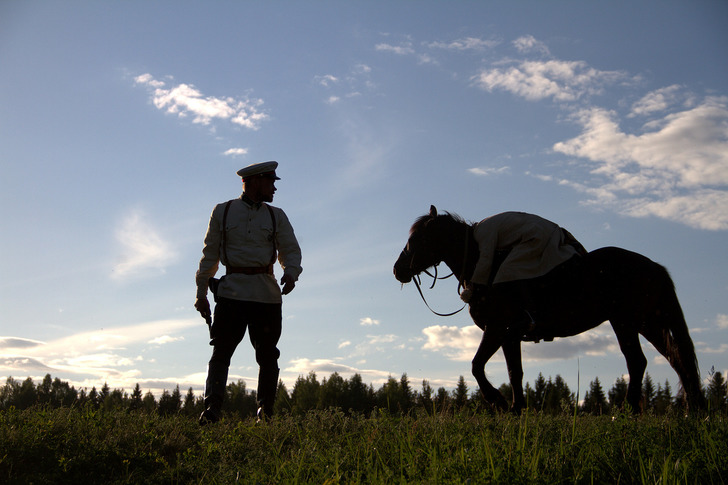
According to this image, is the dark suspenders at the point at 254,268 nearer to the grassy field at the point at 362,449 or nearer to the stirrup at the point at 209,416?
the stirrup at the point at 209,416

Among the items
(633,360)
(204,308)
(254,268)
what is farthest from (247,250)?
(633,360)

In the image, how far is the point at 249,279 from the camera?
667 cm

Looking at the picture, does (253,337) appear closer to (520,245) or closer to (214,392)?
(214,392)

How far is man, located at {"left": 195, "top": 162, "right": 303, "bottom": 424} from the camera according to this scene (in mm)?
6629

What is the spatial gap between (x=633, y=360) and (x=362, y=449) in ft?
11.8

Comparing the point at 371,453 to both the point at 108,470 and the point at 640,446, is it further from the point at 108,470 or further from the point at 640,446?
the point at 108,470

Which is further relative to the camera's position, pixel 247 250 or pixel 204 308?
pixel 204 308

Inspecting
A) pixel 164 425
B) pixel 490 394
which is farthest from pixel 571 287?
pixel 164 425

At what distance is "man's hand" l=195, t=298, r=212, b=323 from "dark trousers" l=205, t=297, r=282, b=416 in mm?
190

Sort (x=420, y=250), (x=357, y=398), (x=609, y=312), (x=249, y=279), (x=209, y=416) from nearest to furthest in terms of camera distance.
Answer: (x=209, y=416)
(x=249, y=279)
(x=609, y=312)
(x=420, y=250)
(x=357, y=398)

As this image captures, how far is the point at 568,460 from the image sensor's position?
12.7 ft

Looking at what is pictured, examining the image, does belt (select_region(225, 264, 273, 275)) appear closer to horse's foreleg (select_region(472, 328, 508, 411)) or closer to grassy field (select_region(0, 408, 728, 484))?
grassy field (select_region(0, 408, 728, 484))

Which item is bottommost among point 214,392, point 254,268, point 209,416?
point 209,416

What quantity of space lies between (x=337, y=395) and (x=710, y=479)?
50597 mm
